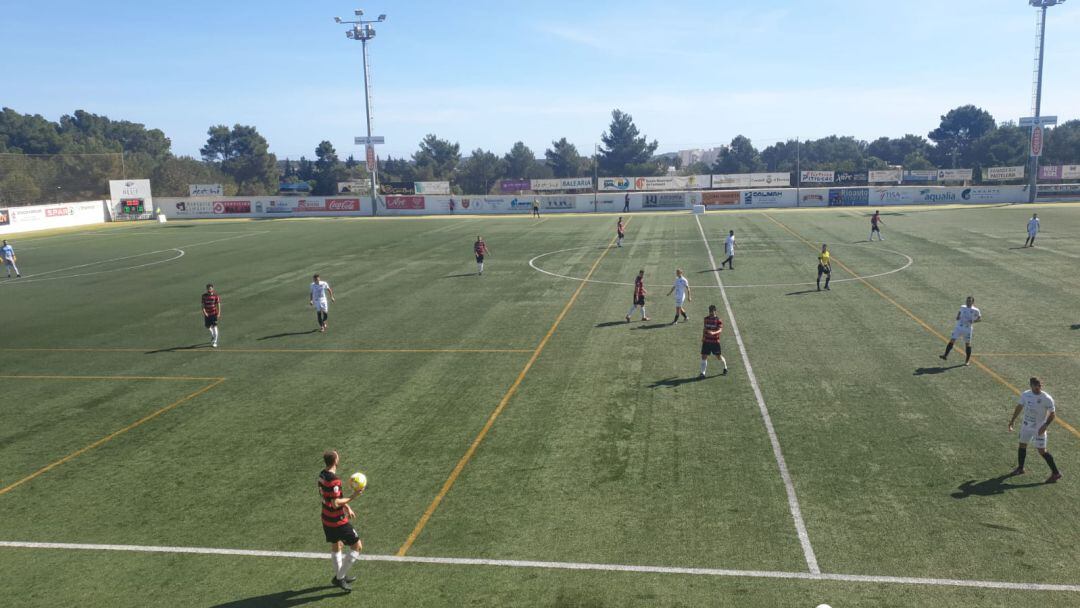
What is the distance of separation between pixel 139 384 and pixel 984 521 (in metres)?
18.5

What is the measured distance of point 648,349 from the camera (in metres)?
19.2

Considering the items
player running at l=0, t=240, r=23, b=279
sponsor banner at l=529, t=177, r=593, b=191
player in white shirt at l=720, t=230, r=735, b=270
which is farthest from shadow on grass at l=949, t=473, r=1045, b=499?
sponsor banner at l=529, t=177, r=593, b=191

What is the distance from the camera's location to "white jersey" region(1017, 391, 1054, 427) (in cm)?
1078

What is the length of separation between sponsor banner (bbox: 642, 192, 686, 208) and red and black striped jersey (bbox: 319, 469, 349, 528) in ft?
226

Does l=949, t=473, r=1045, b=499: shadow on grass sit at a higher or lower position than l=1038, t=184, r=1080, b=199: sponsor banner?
lower

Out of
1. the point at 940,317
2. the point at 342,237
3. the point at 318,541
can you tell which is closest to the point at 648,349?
the point at 940,317

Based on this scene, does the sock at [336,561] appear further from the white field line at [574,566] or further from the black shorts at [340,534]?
the white field line at [574,566]

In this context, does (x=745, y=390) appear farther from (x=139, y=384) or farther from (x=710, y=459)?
(x=139, y=384)

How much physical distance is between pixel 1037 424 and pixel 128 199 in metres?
88.2

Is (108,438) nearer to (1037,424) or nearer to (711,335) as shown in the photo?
(711,335)

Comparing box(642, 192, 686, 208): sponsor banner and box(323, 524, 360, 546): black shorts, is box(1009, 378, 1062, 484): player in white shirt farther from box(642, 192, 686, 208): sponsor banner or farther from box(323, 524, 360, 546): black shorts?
box(642, 192, 686, 208): sponsor banner

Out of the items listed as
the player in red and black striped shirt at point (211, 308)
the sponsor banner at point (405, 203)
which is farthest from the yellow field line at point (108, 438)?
the sponsor banner at point (405, 203)

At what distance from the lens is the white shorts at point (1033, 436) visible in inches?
423

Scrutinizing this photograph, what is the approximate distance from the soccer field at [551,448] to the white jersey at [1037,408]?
0.91 metres
